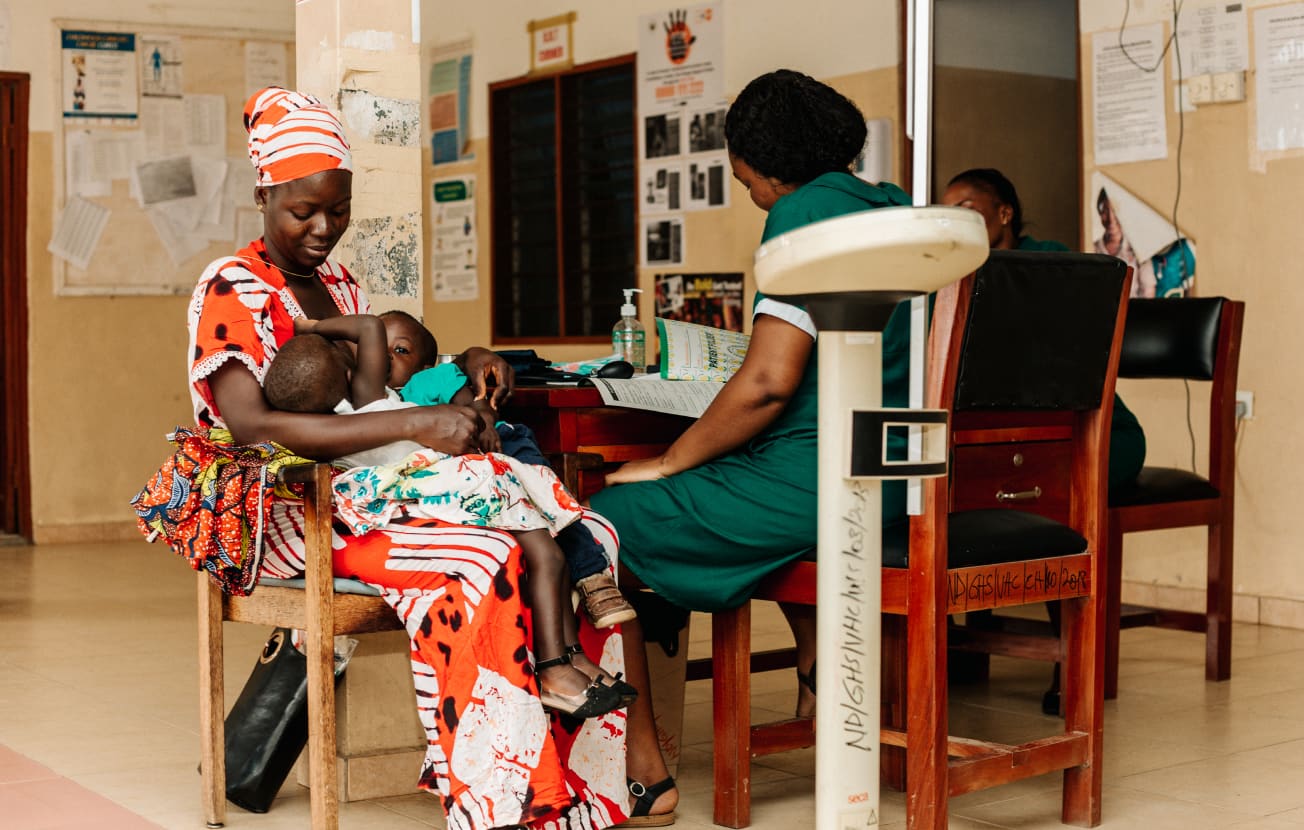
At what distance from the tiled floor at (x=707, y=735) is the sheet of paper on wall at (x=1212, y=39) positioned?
1.89 meters

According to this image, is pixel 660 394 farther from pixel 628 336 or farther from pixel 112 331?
pixel 112 331

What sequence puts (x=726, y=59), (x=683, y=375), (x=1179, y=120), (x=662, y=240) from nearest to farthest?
(x=683, y=375) < (x=1179, y=120) < (x=726, y=59) < (x=662, y=240)

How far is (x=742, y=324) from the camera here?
21.5ft

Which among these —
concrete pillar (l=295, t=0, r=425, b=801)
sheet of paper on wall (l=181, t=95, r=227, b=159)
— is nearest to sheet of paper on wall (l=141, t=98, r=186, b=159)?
sheet of paper on wall (l=181, t=95, r=227, b=159)

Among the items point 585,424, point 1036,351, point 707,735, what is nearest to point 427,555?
point 585,424

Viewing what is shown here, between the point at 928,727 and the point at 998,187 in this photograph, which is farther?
the point at 998,187

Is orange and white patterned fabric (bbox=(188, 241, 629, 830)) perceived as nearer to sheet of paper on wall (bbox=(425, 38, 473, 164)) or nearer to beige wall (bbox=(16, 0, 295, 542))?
beige wall (bbox=(16, 0, 295, 542))

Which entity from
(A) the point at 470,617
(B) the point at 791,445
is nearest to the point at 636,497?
(B) the point at 791,445

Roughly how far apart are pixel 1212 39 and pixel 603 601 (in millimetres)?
3528

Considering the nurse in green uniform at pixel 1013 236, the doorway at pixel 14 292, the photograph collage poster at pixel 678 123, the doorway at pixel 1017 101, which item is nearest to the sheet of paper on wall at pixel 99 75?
the doorway at pixel 14 292

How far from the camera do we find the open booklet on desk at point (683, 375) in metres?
3.04

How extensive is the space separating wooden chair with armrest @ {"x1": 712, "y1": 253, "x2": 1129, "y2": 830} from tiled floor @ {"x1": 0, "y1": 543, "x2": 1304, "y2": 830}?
19 centimetres

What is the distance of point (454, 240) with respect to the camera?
8305 mm

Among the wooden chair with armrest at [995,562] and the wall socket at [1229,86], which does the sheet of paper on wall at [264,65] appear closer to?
the wall socket at [1229,86]
